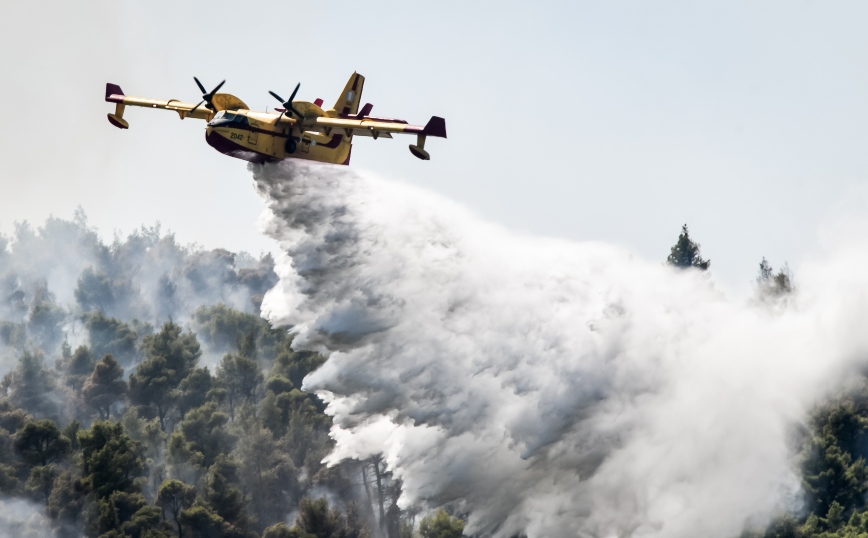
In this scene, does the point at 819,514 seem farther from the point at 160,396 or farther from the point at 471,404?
the point at 160,396

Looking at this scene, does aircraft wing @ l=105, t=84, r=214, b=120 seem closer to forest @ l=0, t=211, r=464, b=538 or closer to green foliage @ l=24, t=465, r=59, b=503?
forest @ l=0, t=211, r=464, b=538

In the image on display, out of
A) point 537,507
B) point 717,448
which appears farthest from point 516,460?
point 717,448

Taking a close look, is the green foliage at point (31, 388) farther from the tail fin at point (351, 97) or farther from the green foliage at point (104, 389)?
the tail fin at point (351, 97)

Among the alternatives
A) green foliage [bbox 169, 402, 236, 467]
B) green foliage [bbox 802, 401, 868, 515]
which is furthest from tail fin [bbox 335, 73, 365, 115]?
green foliage [bbox 169, 402, 236, 467]

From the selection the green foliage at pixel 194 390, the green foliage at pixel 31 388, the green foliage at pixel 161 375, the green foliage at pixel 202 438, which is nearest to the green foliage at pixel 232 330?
the green foliage at pixel 161 375

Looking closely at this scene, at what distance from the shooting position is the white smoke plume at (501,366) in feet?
145

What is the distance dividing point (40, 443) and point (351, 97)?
39.6 meters

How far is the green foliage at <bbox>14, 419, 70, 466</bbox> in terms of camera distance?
7931cm

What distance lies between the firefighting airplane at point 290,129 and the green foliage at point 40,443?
36839 millimetres

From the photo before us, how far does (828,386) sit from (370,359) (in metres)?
27.6

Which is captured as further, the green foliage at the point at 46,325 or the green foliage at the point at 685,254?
the green foliage at the point at 46,325

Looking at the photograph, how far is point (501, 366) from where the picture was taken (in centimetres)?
4416

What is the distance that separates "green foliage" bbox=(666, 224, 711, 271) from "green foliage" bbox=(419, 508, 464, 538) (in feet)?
121

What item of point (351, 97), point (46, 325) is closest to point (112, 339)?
point (46, 325)
